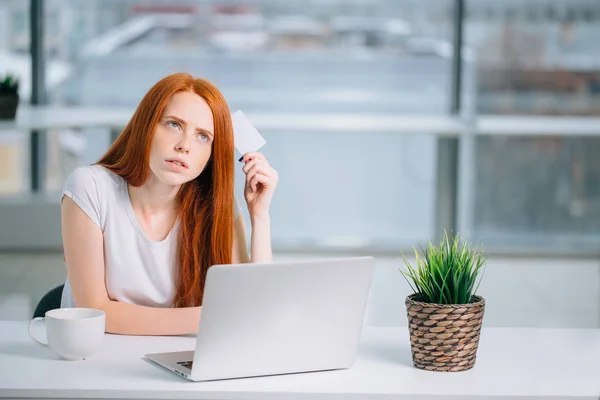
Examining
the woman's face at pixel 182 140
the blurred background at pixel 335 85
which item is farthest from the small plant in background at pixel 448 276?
the blurred background at pixel 335 85

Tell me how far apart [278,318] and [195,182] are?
581 mm

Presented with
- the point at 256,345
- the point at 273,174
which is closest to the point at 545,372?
the point at 256,345

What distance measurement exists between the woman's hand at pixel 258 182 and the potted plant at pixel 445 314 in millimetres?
515

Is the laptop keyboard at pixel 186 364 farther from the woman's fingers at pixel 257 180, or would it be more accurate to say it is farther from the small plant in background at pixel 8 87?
the small plant in background at pixel 8 87

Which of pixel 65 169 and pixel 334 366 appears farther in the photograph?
pixel 65 169

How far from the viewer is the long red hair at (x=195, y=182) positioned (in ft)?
6.20

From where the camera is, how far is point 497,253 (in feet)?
16.8

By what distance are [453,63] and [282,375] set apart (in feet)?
12.7

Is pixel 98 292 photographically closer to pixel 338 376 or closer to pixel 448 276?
pixel 338 376

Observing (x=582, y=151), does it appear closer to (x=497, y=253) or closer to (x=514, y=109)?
(x=514, y=109)

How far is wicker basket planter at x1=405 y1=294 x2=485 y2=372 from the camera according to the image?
1549 millimetres

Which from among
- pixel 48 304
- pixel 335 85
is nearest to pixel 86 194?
pixel 48 304

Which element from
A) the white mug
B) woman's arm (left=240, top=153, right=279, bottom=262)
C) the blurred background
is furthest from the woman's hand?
the blurred background

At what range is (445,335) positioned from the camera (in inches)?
61.2
